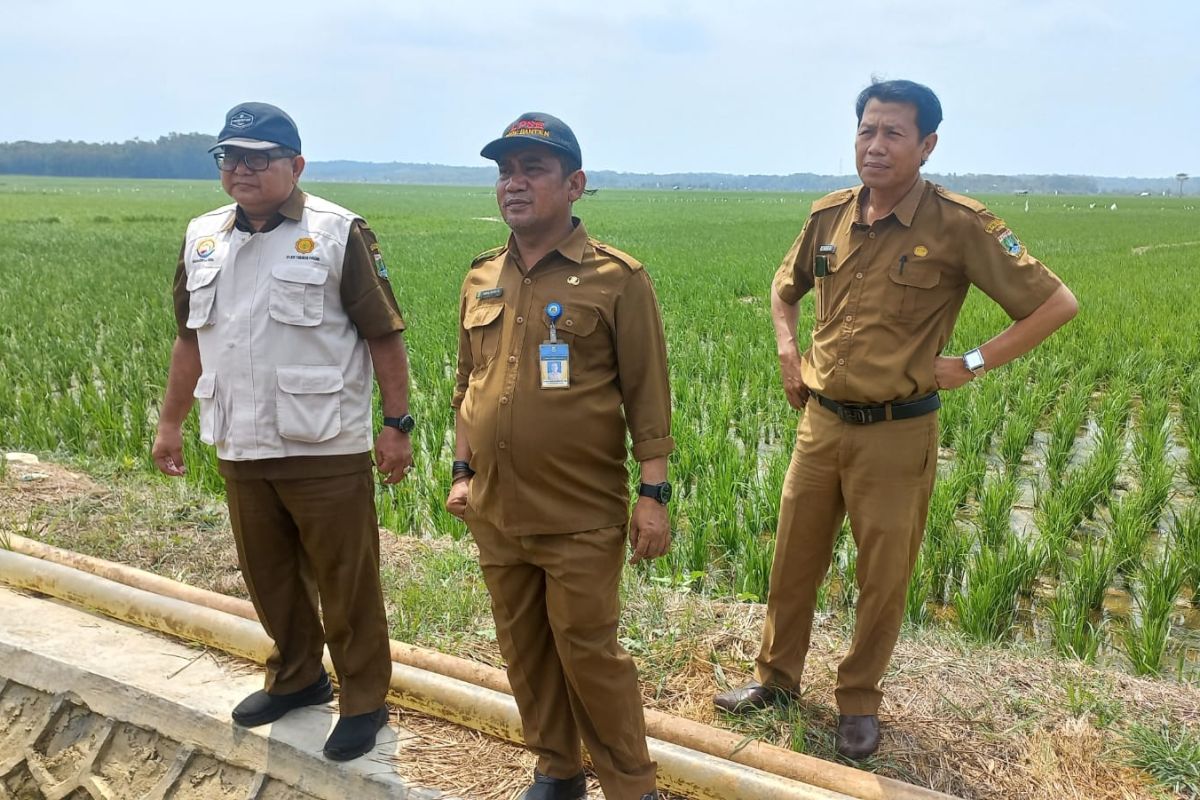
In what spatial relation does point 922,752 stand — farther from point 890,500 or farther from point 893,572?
point 890,500

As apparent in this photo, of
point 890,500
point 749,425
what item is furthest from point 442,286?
point 890,500

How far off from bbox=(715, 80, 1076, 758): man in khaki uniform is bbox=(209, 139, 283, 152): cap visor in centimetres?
155

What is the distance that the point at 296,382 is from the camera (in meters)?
2.38

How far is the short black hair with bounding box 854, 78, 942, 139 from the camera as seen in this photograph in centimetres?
229

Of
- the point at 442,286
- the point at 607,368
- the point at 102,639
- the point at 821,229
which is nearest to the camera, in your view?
the point at 607,368

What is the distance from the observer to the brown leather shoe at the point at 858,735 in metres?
2.47

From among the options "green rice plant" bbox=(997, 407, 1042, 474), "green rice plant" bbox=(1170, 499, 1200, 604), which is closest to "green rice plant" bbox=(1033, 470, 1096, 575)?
"green rice plant" bbox=(1170, 499, 1200, 604)

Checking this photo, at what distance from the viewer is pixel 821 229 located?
8.66 ft

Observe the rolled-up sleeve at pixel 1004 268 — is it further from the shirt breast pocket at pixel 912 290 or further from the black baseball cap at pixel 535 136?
the black baseball cap at pixel 535 136

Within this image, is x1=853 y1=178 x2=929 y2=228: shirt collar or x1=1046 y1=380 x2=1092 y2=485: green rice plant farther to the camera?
x1=1046 y1=380 x2=1092 y2=485: green rice plant

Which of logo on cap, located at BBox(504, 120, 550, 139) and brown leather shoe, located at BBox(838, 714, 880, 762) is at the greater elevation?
logo on cap, located at BBox(504, 120, 550, 139)

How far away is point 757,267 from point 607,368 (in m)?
17.2

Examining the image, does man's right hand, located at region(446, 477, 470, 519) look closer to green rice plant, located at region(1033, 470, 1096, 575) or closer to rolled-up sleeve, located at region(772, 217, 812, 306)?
rolled-up sleeve, located at region(772, 217, 812, 306)

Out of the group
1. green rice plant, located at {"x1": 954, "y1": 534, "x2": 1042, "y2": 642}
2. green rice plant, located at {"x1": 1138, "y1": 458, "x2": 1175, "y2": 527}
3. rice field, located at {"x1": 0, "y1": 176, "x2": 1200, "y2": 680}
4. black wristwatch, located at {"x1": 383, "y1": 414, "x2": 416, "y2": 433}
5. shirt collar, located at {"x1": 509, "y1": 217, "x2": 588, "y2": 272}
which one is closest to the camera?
shirt collar, located at {"x1": 509, "y1": 217, "x2": 588, "y2": 272}
